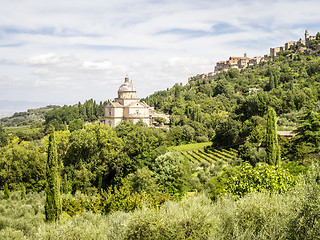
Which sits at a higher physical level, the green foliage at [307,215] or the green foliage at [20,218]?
the green foliage at [307,215]

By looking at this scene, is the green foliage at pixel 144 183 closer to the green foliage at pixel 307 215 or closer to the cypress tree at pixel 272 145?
the cypress tree at pixel 272 145

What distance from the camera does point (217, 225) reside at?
7.27m

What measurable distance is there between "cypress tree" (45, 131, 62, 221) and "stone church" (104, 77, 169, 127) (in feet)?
104

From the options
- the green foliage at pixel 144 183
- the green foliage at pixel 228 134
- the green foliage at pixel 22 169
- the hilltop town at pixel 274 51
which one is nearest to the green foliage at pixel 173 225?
the green foliage at pixel 144 183

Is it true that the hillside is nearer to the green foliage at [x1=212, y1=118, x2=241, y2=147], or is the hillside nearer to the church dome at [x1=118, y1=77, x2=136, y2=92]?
the green foliage at [x1=212, y1=118, x2=241, y2=147]

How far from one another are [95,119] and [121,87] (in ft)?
111

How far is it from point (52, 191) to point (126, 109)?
34207 mm

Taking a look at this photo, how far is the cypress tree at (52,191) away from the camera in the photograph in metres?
13.7

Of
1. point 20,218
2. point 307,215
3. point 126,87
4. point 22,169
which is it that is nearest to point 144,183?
point 20,218

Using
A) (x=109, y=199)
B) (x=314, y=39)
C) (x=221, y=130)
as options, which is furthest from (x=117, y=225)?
(x=314, y=39)

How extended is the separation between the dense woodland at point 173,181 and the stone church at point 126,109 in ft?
22.1

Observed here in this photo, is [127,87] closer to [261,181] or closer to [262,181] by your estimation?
[262,181]

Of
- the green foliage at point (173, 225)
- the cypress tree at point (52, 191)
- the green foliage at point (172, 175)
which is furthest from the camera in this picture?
the green foliage at point (172, 175)

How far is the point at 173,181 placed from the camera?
19.6 meters
